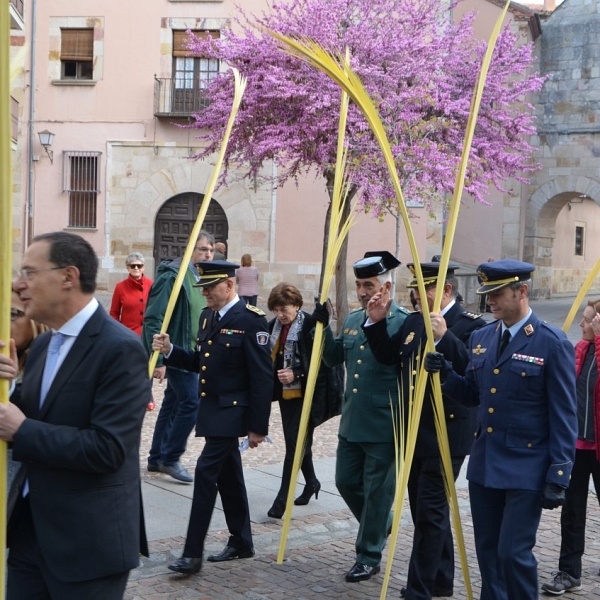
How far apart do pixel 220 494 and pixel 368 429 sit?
0.98m

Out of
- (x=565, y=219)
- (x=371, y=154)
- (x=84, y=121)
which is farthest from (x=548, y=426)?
(x=565, y=219)

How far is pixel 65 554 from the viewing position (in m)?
3.20

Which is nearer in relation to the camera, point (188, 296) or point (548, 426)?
point (548, 426)

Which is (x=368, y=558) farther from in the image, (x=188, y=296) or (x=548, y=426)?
(x=188, y=296)

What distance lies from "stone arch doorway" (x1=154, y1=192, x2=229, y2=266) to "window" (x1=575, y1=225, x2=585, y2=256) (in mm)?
15272

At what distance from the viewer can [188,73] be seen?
1025 inches

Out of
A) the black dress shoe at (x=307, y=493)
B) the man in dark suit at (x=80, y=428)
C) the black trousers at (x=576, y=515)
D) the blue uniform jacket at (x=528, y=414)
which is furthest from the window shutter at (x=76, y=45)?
the man in dark suit at (x=80, y=428)

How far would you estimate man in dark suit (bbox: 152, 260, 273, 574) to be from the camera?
6023 mm

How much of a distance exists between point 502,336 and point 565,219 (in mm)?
31261

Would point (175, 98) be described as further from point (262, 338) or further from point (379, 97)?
point (262, 338)

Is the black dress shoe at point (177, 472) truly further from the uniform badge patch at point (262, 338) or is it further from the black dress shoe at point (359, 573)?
the black dress shoe at point (359, 573)

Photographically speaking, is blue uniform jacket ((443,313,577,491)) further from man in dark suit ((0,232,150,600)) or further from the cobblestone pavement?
man in dark suit ((0,232,150,600))

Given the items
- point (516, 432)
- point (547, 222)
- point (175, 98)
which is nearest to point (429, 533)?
point (516, 432)

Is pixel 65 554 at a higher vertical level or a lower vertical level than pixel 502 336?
lower
